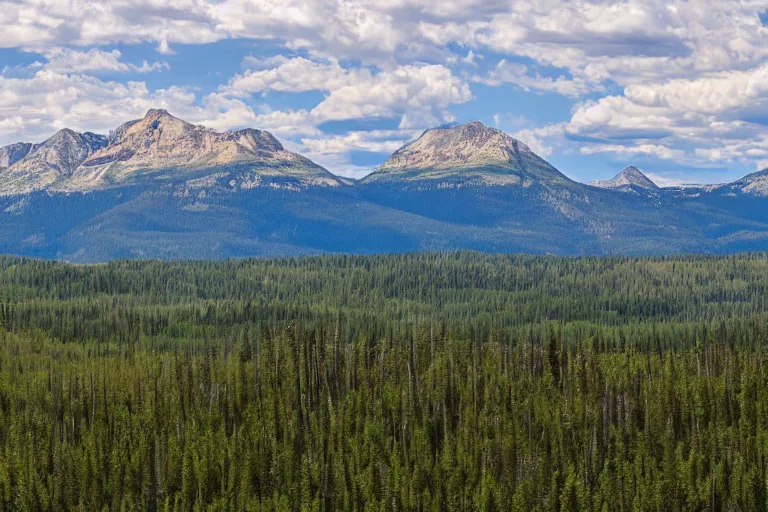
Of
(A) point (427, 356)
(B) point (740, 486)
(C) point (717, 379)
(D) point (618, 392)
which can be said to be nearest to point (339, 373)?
(A) point (427, 356)

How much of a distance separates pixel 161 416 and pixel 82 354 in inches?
1734

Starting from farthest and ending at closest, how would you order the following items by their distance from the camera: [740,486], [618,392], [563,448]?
[618,392]
[563,448]
[740,486]

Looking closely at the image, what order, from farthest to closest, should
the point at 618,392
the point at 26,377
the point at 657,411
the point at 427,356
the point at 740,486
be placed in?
the point at 427,356 → the point at 26,377 → the point at 618,392 → the point at 657,411 → the point at 740,486

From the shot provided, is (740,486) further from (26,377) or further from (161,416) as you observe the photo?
(26,377)

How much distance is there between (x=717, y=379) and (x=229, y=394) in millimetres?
68257

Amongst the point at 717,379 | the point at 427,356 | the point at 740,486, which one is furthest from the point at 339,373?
the point at 740,486

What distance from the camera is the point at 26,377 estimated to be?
527 feet

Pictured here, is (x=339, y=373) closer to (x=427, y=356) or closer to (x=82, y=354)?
(x=427, y=356)

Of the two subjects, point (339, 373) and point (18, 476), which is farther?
point (339, 373)

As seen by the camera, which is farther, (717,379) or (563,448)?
(717,379)

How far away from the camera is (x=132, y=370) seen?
164375mm

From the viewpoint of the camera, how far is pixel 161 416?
14375cm

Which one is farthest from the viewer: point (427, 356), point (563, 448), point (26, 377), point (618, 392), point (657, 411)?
point (427, 356)

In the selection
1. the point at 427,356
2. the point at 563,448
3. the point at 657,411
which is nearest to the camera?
the point at 563,448
